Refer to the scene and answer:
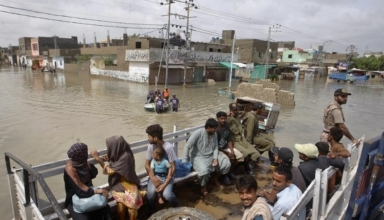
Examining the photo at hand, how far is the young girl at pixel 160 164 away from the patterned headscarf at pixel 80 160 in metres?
0.97

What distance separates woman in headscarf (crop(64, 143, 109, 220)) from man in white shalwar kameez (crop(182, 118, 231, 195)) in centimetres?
168

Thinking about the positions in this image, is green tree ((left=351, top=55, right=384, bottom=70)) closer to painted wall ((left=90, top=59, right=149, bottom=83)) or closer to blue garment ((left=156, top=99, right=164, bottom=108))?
painted wall ((left=90, top=59, right=149, bottom=83))

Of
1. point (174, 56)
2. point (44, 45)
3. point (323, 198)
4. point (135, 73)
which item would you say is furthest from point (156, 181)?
point (44, 45)

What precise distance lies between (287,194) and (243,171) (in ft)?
8.49

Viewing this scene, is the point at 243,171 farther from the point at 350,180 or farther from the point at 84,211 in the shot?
the point at 84,211

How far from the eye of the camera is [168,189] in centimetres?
356

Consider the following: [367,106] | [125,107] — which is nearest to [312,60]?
[367,106]

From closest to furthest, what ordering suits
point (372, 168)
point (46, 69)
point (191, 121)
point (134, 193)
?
point (372, 168), point (134, 193), point (191, 121), point (46, 69)

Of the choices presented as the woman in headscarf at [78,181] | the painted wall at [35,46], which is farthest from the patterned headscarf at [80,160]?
the painted wall at [35,46]

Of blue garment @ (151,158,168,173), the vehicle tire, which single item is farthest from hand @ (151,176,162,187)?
the vehicle tire

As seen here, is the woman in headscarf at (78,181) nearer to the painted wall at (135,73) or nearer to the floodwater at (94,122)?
the floodwater at (94,122)

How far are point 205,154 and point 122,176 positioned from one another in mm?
1559

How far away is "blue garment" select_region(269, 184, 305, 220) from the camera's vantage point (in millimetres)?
2564

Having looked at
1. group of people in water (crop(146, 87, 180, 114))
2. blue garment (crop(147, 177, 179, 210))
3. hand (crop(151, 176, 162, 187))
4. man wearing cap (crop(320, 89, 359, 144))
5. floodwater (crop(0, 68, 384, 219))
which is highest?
man wearing cap (crop(320, 89, 359, 144))
